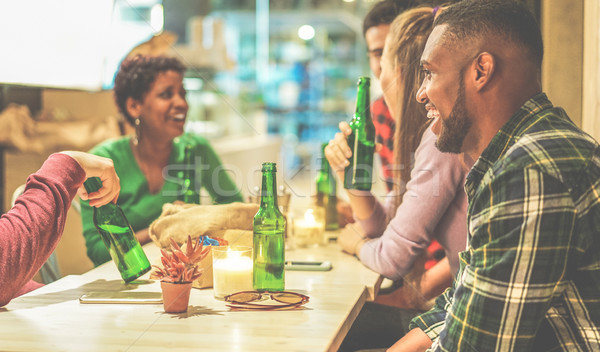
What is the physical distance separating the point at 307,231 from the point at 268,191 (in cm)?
60

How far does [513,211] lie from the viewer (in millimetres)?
816

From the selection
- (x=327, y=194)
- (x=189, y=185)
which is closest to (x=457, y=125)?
(x=327, y=194)

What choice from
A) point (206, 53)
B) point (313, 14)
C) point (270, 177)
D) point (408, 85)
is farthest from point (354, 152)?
point (313, 14)

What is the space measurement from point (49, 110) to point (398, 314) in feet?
7.46

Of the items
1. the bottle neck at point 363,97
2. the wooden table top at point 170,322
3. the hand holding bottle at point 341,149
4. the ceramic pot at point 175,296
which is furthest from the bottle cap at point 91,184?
the bottle neck at point 363,97

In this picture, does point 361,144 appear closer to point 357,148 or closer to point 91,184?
point 357,148

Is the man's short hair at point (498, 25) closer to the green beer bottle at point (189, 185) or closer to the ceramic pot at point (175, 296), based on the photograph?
the ceramic pot at point (175, 296)

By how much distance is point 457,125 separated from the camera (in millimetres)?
995

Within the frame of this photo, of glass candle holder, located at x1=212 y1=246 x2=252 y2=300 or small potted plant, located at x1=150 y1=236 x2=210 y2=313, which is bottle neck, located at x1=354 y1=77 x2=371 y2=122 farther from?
small potted plant, located at x1=150 y1=236 x2=210 y2=313

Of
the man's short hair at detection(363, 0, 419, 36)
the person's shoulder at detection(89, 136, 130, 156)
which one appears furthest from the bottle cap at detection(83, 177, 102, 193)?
the man's short hair at detection(363, 0, 419, 36)

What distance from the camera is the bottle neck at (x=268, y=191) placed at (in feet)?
4.26

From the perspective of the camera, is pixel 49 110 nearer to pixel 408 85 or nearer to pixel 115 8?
pixel 115 8

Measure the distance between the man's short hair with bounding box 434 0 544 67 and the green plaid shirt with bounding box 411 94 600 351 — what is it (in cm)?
15

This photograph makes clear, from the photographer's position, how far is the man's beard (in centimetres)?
99
